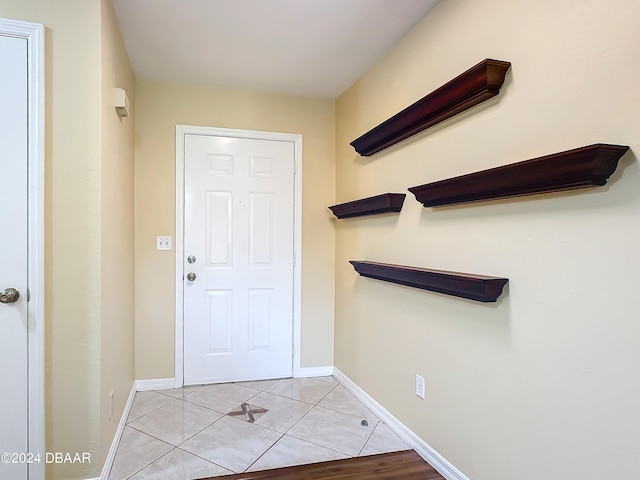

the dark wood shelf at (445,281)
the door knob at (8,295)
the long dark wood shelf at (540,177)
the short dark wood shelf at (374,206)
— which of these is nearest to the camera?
the long dark wood shelf at (540,177)

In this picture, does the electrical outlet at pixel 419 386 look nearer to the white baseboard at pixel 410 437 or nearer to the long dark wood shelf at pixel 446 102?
the white baseboard at pixel 410 437

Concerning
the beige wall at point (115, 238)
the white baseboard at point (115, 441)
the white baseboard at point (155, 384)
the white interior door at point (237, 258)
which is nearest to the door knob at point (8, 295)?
the beige wall at point (115, 238)

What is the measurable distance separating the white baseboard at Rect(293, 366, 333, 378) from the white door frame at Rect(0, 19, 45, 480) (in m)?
1.95

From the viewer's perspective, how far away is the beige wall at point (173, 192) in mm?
3027

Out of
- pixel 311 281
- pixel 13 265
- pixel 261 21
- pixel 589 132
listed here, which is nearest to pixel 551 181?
pixel 589 132

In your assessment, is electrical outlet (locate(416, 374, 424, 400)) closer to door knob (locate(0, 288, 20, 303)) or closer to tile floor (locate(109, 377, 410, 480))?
tile floor (locate(109, 377, 410, 480))

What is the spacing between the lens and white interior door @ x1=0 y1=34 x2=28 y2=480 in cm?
166

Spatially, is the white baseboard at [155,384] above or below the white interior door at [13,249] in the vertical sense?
below

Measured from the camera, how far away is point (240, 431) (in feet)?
7.79

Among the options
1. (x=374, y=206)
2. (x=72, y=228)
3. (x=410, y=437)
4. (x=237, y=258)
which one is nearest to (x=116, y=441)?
(x=72, y=228)

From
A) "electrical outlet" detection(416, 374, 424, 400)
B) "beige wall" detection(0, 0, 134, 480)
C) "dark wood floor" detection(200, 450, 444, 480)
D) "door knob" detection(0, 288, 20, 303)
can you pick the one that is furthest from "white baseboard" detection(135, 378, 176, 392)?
"electrical outlet" detection(416, 374, 424, 400)

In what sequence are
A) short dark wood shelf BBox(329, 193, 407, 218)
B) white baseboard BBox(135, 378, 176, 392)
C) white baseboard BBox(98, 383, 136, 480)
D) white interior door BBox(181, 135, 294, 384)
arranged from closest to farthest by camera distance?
white baseboard BBox(98, 383, 136, 480), short dark wood shelf BBox(329, 193, 407, 218), white baseboard BBox(135, 378, 176, 392), white interior door BBox(181, 135, 294, 384)

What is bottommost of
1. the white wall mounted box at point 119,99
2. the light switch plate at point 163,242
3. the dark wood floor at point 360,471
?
the dark wood floor at point 360,471

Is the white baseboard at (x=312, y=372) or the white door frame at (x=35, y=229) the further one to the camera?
the white baseboard at (x=312, y=372)
